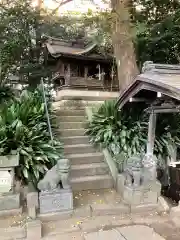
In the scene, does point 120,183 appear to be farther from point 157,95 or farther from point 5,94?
point 5,94

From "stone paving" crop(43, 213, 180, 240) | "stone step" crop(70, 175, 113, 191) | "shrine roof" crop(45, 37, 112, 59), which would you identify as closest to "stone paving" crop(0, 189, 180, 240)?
"stone paving" crop(43, 213, 180, 240)

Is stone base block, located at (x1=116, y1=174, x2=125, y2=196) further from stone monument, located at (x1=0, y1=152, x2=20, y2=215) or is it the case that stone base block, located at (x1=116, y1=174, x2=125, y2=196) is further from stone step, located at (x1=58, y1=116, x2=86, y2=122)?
stone step, located at (x1=58, y1=116, x2=86, y2=122)

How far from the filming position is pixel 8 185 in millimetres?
4492

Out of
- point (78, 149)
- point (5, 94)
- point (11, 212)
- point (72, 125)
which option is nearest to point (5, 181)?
point (11, 212)

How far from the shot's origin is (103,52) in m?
12.1

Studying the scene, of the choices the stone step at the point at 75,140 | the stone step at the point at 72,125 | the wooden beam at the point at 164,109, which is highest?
the wooden beam at the point at 164,109

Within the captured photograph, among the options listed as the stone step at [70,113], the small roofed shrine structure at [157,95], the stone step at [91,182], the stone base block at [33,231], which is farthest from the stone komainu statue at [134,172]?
the stone step at [70,113]

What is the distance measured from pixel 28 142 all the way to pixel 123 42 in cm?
444

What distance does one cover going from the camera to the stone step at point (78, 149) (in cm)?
629

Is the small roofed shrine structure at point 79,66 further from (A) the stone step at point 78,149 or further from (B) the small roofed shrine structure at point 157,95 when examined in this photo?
(B) the small roofed shrine structure at point 157,95

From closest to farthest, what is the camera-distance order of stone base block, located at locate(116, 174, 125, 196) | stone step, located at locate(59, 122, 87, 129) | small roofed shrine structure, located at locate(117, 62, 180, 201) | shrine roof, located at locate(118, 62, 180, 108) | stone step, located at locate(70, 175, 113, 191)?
shrine roof, located at locate(118, 62, 180, 108)
small roofed shrine structure, located at locate(117, 62, 180, 201)
stone base block, located at locate(116, 174, 125, 196)
stone step, located at locate(70, 175, 113, 191)
stone step, located at locate(59, 122, 87, 129)

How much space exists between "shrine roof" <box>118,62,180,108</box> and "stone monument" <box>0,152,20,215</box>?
8.77ft

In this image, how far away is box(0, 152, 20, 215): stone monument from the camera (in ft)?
14.5

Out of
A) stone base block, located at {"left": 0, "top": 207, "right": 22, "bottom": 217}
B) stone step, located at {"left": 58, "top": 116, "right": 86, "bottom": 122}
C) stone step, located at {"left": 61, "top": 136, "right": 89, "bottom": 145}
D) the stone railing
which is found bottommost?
stone base block, located at {"left": 0, "top": 207, "right": 22, "bottom": 217}
